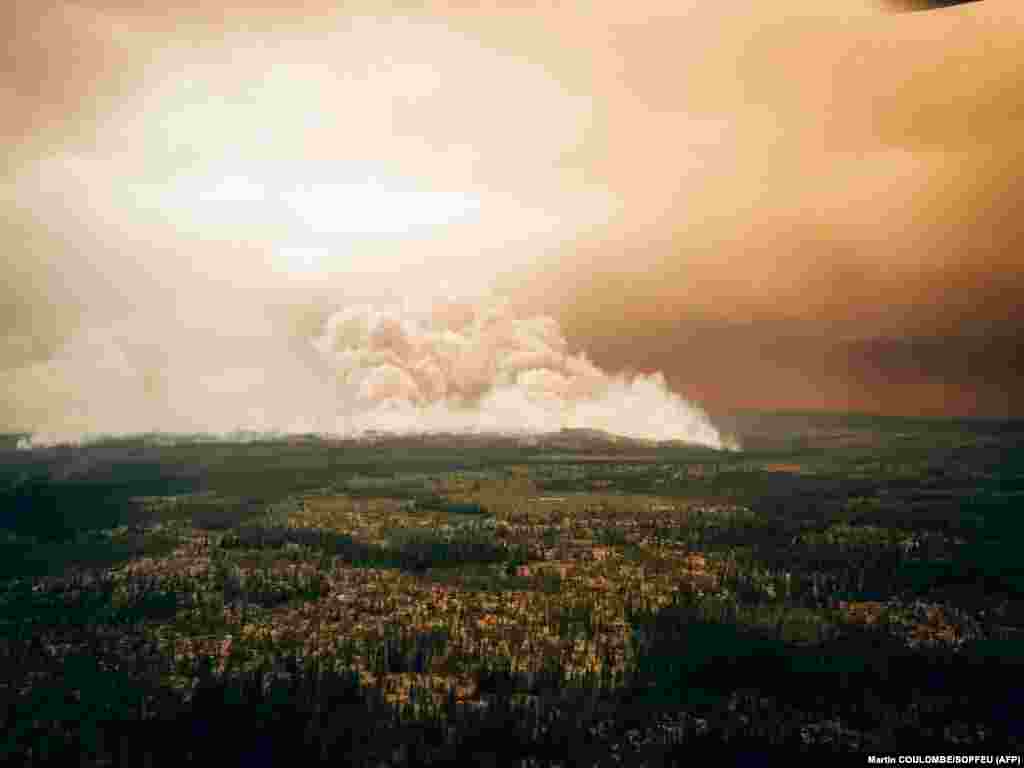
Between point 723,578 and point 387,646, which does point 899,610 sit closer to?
point 723,578

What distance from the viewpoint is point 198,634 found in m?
122

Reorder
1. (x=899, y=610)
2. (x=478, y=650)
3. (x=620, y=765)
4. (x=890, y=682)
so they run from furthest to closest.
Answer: (x=899, y=610)
(x=478, y=650)
(x=890, y=682)
(x=620, y=765)

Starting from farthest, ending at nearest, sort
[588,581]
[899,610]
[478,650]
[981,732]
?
[588,581], [899,610], [478,650], [981,732]

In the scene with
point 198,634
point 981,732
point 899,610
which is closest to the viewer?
point 981,732

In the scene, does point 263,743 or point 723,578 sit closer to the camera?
point 263,743

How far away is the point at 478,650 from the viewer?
113625 mm

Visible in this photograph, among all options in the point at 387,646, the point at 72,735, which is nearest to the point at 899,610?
the point at 387,646

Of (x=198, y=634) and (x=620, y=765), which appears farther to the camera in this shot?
(x=198, y=634)

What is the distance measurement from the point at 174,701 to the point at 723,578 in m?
108

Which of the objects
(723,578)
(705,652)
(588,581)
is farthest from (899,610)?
(588,581)

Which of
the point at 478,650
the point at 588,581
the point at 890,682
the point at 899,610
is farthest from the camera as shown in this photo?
the point at 588,581

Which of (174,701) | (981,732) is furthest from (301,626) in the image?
(981,732)

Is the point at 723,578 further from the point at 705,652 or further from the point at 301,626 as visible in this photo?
the point at 301,626

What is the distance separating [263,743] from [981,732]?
8538cm
